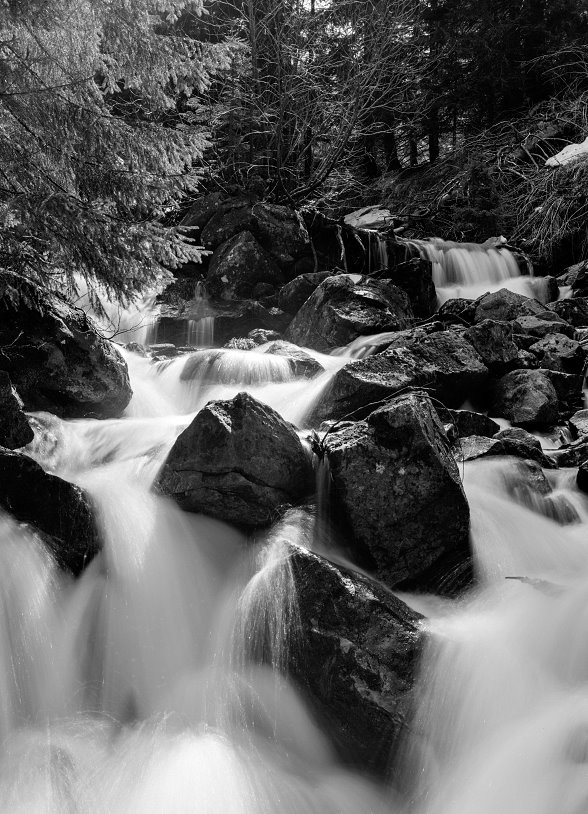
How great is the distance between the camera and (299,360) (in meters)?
8.12

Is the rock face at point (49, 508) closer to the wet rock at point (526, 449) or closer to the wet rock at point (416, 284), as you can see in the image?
the wet rock at point (526, 449)

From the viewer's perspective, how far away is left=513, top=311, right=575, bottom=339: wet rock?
8914 mm

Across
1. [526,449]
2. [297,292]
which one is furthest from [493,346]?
[297,292]

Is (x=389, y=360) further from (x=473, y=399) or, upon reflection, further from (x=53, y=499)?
(x=53, y=499)

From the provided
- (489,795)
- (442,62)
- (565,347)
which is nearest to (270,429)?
(489,795)

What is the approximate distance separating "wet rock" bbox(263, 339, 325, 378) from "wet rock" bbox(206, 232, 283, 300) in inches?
117

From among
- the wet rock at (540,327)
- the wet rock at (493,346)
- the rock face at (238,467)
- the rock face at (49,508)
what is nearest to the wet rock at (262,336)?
the wet rock at (493,346)

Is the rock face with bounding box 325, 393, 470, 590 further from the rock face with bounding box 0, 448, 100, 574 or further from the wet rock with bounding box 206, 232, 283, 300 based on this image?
the wet rock with bounding box 206, 232, 283, 300

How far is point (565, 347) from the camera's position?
8.20 metres

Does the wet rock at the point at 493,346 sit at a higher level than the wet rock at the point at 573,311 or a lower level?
lower

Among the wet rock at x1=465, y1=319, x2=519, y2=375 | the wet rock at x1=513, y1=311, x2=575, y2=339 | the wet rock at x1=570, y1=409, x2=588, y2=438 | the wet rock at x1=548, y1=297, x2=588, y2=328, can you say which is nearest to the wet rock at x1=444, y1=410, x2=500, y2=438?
the wet rock at x1=570, y1=409, x2=588, y2=438

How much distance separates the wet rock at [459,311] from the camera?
970 centimetres

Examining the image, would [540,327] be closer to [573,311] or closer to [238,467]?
[573,311]

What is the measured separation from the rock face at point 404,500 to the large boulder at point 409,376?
1.30 meters
